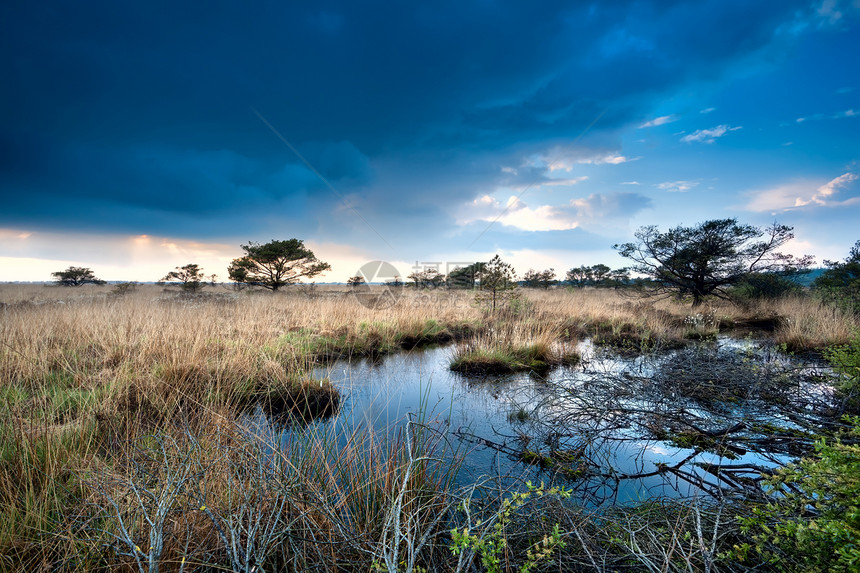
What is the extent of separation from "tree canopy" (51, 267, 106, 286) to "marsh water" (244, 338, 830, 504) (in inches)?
1729

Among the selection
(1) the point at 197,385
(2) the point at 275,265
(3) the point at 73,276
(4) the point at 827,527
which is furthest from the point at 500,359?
(3) the point at 73,276

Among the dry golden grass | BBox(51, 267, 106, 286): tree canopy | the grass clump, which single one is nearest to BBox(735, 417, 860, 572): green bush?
the dry golden grass

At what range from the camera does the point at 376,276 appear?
24.8m

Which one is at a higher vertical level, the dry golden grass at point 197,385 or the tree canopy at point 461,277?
the tree canopy at point 461,277

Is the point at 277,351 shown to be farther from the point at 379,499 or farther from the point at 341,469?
the point at 379,499

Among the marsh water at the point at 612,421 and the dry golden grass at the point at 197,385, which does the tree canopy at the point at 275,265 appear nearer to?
the dry golden grass at the point at 197,385

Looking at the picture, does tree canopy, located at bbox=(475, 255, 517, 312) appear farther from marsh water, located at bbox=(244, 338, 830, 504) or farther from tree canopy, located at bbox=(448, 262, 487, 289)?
tree canopy, located at bbox=(448, 262, 487, 289)

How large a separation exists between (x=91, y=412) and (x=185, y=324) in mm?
4405

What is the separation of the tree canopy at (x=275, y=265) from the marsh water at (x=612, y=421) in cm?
1919

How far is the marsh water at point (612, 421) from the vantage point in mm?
2383

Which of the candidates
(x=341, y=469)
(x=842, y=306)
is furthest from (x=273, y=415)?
(x=842, y=306)

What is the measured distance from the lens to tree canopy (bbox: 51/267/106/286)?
3162cm

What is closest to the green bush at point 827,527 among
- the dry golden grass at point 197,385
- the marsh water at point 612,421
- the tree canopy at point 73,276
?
the marsh water at point 612,421

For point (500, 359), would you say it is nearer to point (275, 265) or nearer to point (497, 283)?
point (497, 283)
